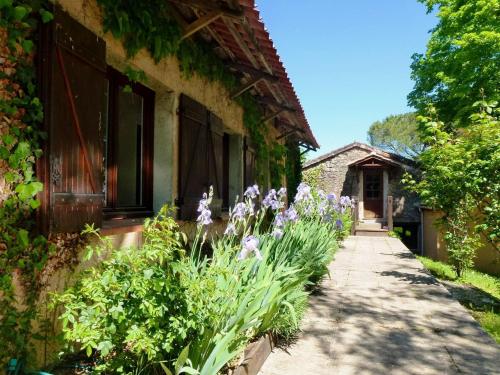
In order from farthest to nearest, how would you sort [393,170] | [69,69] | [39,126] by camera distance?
[393,170]
[69,69]
[39,126]

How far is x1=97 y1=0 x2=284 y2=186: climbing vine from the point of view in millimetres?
3252

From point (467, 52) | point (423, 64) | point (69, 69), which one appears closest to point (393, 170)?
point (423, 64)

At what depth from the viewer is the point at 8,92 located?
7.32 feet

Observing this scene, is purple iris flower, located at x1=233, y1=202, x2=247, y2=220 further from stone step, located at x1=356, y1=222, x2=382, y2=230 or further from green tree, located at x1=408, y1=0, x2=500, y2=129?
stone step, located at x1=356, y1=222, x2=382, y2=230

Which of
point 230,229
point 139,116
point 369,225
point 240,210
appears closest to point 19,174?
point 230,229

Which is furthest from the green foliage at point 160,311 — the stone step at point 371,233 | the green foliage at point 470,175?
the stone step at point 371,233

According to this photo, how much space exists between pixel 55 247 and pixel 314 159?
1929 cm

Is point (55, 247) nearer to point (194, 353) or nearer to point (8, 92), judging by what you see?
point (8, 92)

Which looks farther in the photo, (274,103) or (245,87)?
(274,103)

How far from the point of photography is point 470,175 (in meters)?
5.27

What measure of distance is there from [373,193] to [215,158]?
49.9 feet

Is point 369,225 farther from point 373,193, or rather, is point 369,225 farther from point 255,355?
point 255,355

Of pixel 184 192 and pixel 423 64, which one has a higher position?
pixel 423 64

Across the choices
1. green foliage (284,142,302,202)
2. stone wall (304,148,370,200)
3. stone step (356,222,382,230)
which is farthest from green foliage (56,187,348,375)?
stone wall (304,148,370,200)
